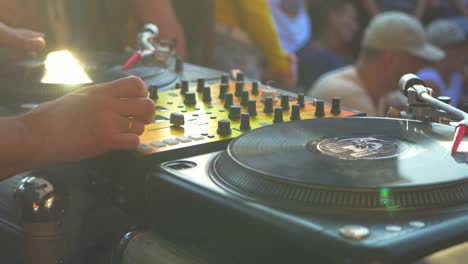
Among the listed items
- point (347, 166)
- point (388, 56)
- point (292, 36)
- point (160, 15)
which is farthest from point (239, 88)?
point (292, 36)

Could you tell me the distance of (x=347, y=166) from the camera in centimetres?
95

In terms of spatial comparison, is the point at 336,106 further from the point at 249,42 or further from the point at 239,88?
the point at 249,42

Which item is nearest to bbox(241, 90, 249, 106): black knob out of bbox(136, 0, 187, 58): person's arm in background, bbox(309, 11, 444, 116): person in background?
bbox(136, 0, 187, 58): person's arm in background

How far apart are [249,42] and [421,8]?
2.00 meters

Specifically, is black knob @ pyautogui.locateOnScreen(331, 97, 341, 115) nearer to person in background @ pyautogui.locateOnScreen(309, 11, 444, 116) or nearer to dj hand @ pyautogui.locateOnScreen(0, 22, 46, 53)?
dj hand @ pyautogui.locateOnScreen(0, 22, 46, 53)

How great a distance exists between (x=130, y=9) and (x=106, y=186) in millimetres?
1224

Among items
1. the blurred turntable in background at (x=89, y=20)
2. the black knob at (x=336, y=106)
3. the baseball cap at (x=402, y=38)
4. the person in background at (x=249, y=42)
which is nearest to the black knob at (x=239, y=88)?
the black knob at (x=336, y=106)

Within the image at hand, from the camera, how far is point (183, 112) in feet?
4.50

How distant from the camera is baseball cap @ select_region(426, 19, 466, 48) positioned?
396 centimetres

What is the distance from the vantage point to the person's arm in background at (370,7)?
4.71m

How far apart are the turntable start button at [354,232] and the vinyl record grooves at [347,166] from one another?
55 millimetres

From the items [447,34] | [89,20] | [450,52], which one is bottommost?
[450,52]

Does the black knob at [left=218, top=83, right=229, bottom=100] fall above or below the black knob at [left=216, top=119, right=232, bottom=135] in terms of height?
above

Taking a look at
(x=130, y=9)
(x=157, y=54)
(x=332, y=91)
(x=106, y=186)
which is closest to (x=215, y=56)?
(x=332, y=91)
